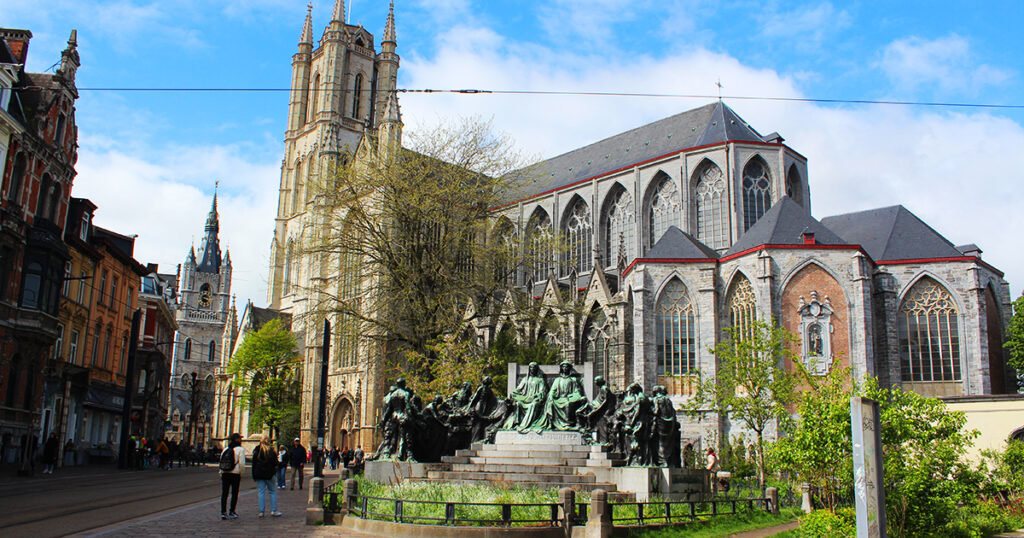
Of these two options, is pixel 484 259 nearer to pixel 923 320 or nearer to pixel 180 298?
pixel 923 320

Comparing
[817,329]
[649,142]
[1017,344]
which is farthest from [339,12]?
[1017,344]

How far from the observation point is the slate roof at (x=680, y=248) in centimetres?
3662

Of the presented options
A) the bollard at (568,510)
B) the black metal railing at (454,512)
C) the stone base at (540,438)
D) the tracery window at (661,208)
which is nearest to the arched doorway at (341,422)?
the tracery window at (661,208)

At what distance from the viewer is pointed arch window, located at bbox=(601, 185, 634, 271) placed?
148 ft

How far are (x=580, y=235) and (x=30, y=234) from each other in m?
30.7

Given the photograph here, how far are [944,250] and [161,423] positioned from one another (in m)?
46.9

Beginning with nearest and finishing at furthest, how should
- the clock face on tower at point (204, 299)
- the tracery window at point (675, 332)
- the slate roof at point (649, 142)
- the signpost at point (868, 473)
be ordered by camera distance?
the signpost at point (868, 473)
the tracery window at point (675, 332)
the slate roof at point (649, 142)
the clock face on tower at point (204, 299)

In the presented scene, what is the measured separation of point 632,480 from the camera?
508 inches

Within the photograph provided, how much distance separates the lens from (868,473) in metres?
7.00

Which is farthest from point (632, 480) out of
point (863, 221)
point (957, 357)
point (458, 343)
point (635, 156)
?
point (635, 156)

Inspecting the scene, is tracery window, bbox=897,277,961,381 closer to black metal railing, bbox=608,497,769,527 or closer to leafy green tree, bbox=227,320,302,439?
black metal railing, bbox=608,497,769,527

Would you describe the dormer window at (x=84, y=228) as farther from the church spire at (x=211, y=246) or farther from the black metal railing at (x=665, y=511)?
the church spire at (x=211, y=246)

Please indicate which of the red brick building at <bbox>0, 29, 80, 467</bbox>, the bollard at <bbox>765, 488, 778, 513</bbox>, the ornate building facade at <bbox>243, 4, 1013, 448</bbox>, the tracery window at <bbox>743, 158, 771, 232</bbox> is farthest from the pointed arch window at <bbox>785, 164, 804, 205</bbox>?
the red brick building at <bbox>0, 29, 80, 467</bbox>

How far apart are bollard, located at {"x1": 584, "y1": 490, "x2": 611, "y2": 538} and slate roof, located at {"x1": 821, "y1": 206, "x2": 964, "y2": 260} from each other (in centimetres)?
3006
